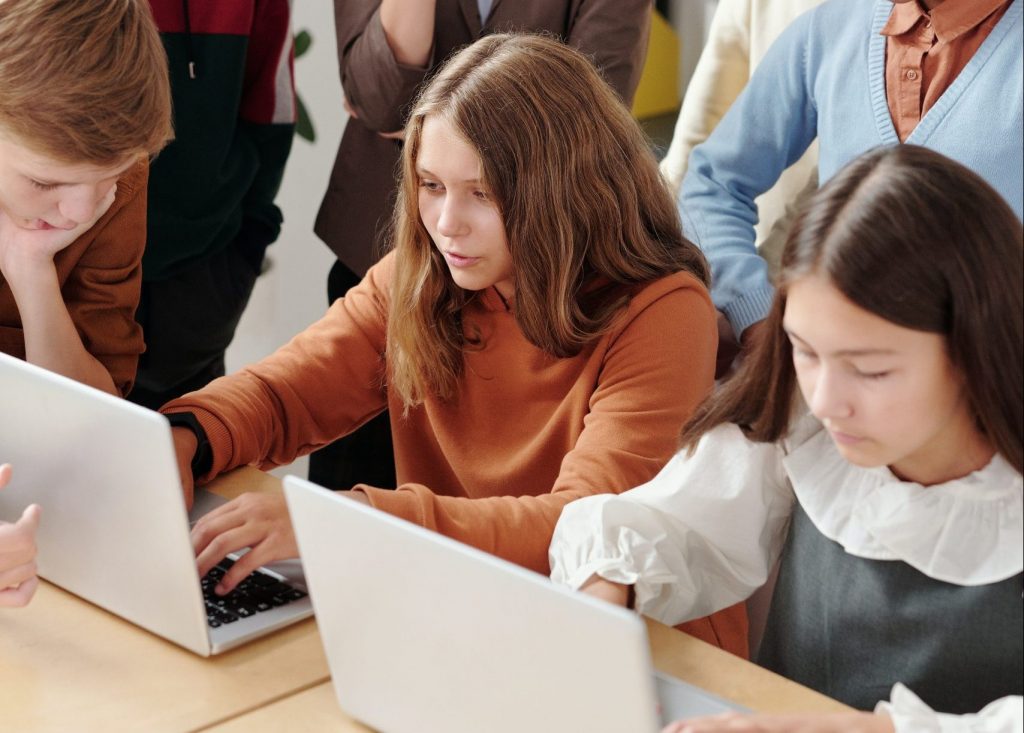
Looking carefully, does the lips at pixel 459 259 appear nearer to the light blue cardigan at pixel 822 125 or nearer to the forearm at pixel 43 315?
the light blue cardigan at pixel 822 125

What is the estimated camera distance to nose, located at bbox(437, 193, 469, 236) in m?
1.57

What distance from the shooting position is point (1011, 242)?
1.06 meters

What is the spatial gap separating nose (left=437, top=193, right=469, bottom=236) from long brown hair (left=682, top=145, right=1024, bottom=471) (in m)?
0.55

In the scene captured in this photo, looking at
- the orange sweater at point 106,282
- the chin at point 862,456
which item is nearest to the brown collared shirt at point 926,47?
the chin at point 862,456

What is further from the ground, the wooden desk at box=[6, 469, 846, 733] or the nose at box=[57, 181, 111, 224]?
the nose at box=[57, 181, 111, 224]

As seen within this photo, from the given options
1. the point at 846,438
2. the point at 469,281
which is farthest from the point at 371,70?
the point at 846,438

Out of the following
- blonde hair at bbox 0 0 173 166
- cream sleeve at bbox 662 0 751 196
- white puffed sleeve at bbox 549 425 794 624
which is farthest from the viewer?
cream sleeve at bbox 662 0 751 196

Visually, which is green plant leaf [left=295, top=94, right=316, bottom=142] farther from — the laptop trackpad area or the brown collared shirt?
the laptop trackpad area

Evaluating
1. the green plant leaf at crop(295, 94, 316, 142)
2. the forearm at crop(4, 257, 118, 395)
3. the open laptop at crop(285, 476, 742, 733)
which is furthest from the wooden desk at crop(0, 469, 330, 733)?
the green plant leaf at crop(295, 94, 316, 142)

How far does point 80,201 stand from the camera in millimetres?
1566

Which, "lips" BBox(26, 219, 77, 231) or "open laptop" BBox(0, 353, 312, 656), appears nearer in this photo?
"open laptop" BBox(0, 353, 312, 656)

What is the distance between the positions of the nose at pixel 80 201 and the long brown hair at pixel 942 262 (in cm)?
87

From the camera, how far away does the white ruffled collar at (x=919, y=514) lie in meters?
1.13

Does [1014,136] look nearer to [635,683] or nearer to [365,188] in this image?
[635,683]
